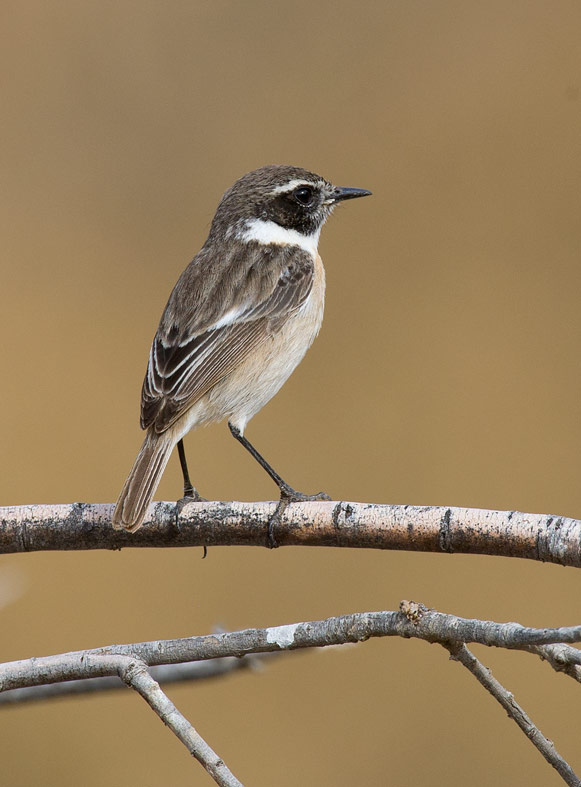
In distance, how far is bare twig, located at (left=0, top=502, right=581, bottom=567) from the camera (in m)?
2.24

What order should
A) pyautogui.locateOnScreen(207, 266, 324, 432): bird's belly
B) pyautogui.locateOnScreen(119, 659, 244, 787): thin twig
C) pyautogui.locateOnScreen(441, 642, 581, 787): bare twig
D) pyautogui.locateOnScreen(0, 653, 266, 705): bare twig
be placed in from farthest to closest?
pyautogui.locateOnScreen(207, 266, 324, 432): bird's belly
pyautogui.locateOnScreen(0, 653, 266, 705): bare twig
pyautogui.locateOnScreen(441, 642, 581, 787): bare twig
pyautogui.locateOnScreen(119, 659, 244, 787): thin twig

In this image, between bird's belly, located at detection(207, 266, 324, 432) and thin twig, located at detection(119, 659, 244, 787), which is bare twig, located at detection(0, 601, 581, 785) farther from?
bird's belly, located at detection(207, 266, 324, 432)

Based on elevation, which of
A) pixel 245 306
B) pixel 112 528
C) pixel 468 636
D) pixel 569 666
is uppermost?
pixel 245 306

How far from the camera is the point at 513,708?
186 centimetres

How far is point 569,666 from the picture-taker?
1.84 metres

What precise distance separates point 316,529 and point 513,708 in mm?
971

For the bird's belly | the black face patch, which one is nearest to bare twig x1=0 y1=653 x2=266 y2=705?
the bird's belly

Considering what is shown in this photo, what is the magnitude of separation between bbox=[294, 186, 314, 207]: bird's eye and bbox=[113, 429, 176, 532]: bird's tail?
5.32 feet

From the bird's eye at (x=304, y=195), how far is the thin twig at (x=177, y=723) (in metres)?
3.23

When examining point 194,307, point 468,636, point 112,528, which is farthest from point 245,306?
point 468,636

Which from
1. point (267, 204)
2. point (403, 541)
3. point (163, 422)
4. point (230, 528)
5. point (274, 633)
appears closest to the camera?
point (274, 633)

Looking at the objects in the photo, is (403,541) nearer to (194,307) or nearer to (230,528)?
(230,528)

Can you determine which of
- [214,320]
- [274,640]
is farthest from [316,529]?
[214,320]

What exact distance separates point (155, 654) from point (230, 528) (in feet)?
2.86
